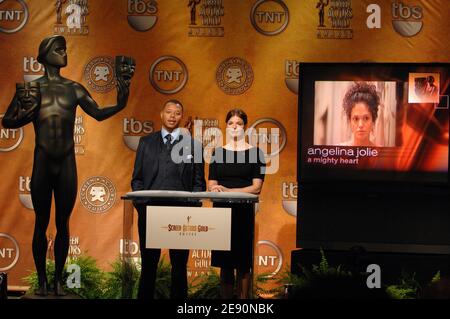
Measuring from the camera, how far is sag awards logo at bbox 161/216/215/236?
4.61m

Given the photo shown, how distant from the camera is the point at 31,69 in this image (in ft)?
23.2

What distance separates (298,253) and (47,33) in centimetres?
304

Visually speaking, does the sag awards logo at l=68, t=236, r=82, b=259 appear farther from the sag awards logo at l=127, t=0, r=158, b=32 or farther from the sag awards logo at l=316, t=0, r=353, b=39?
the sag awards logo at l=316, t=0, r=353, b=39

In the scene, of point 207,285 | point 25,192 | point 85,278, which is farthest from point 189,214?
point 25,192

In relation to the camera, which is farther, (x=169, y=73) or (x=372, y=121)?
(x=169, y=73)

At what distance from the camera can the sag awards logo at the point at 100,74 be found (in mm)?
7020

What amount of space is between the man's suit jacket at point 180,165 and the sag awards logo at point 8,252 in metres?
1.97

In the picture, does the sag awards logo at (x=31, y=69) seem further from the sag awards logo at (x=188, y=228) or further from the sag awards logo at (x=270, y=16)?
the sag awards logo at (x=188, y=228)

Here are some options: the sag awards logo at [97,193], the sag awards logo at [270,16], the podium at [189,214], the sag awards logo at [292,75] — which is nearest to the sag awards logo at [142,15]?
the sag awards logo at [270,16]

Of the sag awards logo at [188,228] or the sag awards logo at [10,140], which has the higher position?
the sag awards logo at [10,140]

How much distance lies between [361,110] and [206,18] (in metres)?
1.67

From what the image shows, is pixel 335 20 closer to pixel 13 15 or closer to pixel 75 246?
pixel 13 15

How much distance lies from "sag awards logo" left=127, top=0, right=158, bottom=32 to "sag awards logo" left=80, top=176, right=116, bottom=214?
4.67 ft

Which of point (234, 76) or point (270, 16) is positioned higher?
point (270, 16)
